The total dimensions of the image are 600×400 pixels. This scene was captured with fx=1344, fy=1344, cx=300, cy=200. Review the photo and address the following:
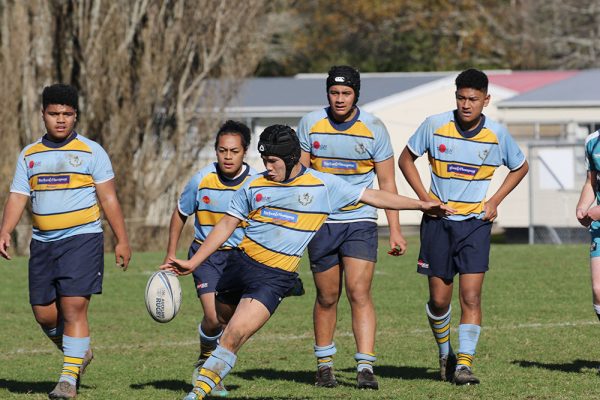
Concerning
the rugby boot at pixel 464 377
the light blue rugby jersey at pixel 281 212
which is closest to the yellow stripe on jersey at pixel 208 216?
the light blue rugby jersey at pixel 281 212

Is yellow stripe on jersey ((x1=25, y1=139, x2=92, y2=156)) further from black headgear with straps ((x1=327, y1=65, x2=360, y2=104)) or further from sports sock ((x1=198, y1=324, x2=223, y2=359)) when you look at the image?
black headgear with straps ((x1=327, y1=65, x2=360, y2=104))

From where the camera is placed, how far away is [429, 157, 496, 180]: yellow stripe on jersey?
9.40 m

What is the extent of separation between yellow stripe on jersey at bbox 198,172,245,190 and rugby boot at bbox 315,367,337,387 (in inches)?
56.2

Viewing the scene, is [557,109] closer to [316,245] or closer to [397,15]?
[397,15]

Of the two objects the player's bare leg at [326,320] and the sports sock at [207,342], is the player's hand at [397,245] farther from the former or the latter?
the sports sock at [207,342]

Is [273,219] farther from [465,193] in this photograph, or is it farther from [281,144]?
[465,193]

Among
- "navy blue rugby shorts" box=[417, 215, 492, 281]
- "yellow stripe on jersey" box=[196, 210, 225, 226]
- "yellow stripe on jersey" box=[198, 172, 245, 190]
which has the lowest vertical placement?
"navy blue rugby shorts" box=[417, 215, 492, 281]

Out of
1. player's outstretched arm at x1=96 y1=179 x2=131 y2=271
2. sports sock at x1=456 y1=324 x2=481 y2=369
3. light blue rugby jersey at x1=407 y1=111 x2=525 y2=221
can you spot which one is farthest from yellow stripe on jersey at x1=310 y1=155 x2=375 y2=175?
player's outstretched arm at x1=96 y1=179 x2=131 y2=271

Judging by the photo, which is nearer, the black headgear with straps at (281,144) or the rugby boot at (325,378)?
the black headgear with straps at (281,144)

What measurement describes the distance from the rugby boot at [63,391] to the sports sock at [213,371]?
4.41 feet

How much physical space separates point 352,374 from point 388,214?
136cm

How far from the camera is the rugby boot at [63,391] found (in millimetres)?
8844

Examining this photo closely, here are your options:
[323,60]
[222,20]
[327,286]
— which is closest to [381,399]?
[327,286]

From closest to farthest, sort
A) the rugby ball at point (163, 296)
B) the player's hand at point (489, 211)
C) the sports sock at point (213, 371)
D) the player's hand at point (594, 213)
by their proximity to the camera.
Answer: the sports sock at point (213, 371), the rugby ball at point (163, 296), the player's hand at point (489, 211), the player's hand at point (594, 213)
